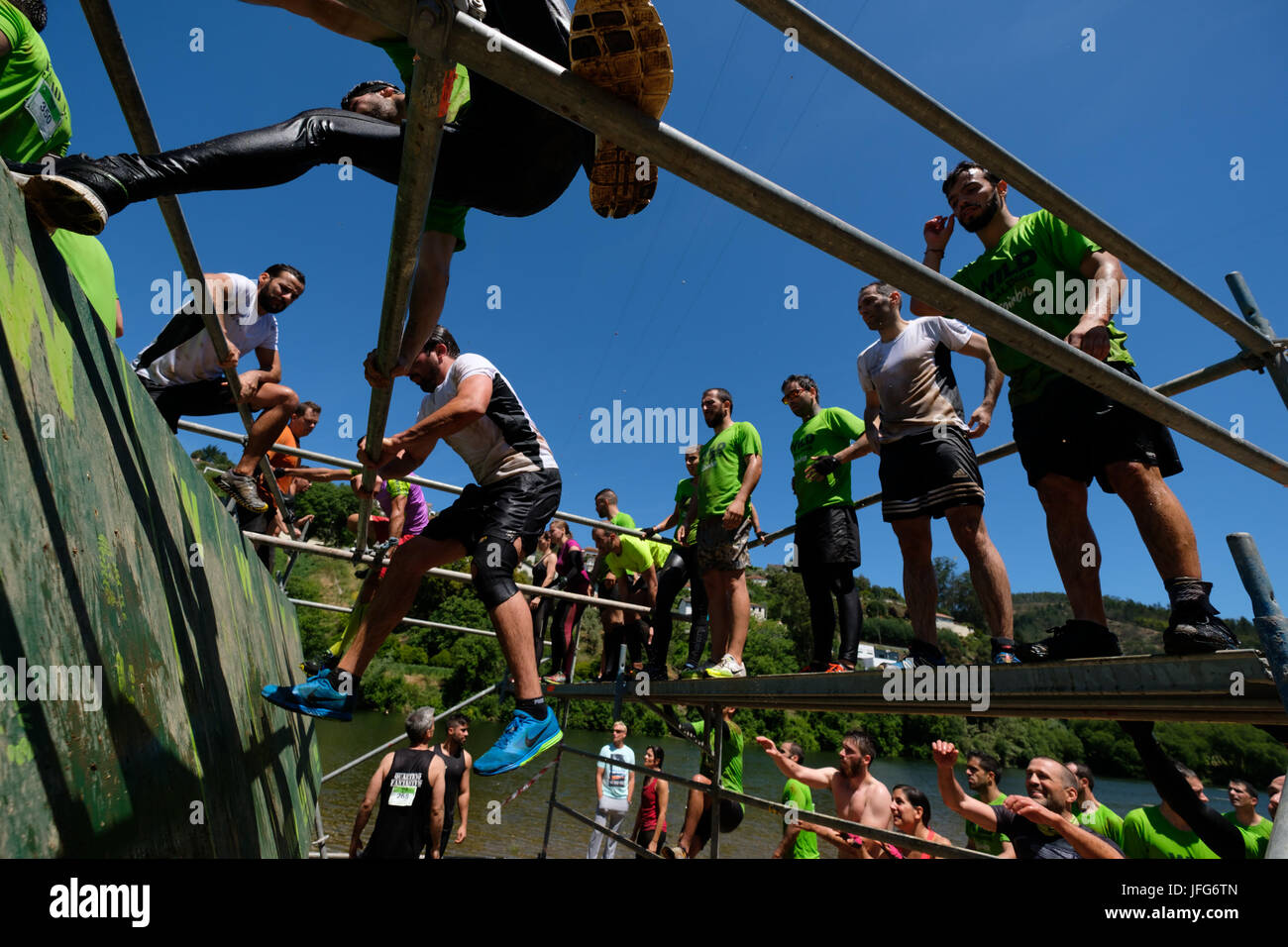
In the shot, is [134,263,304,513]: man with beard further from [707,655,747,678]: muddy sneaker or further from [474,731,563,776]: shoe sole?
[707,655,747,678]: muddy sneaker

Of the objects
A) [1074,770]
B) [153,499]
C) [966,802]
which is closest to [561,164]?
[153,499]

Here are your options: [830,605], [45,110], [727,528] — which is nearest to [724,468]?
[727,528]

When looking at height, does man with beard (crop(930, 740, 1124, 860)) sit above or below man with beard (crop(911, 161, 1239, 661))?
below

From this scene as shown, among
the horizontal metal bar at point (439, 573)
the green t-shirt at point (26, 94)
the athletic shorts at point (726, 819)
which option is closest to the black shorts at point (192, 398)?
the horizontal metal bar at point (439, 573)

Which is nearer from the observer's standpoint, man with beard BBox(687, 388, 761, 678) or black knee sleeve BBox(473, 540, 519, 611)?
black knee sleeve BBox(473, 540, 519, 611)

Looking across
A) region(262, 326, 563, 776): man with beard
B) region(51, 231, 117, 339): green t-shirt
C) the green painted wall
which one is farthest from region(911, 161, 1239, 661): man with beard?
region(51, 231, 117, 339): green t-shirt

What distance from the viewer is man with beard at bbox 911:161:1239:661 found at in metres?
2.24

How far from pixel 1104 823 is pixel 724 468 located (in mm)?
3283

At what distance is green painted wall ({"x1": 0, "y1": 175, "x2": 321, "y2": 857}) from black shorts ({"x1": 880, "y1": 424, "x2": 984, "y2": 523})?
292cm

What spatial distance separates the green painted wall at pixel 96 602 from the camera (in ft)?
4.11

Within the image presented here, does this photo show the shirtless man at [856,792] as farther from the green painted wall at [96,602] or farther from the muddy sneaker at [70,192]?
the muddy sneaker at [70,192]

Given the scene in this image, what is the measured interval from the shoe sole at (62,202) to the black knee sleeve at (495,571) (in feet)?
5.58

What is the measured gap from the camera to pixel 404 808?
18.5 ft

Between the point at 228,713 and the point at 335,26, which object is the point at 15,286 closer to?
the point at 335,26
